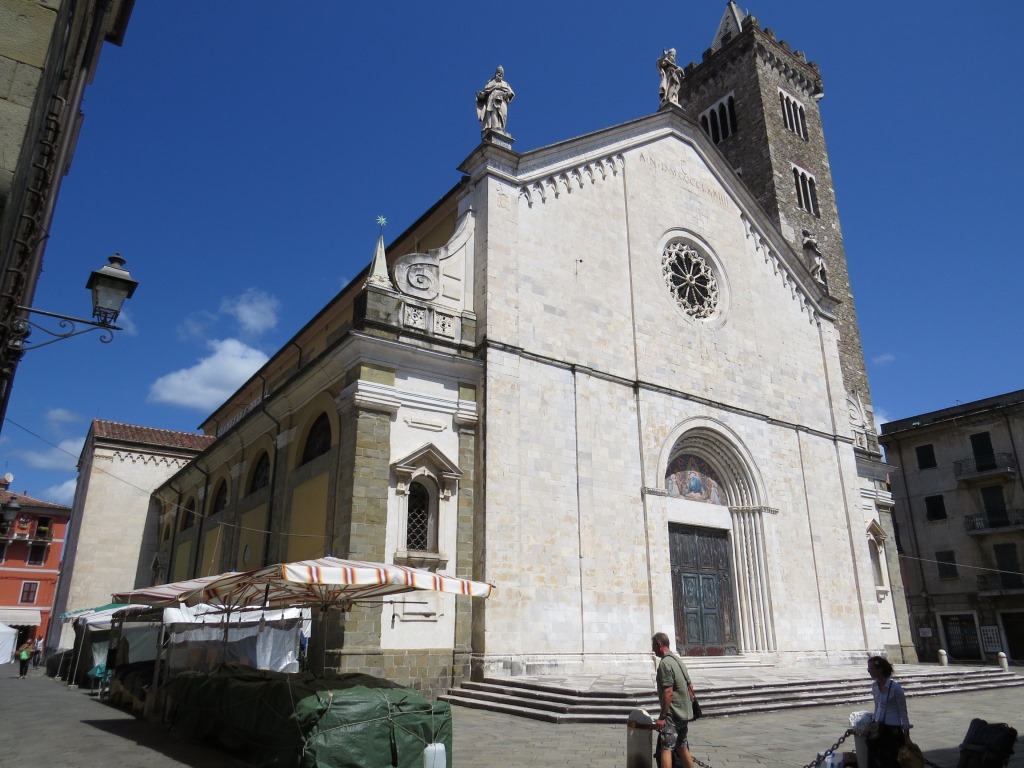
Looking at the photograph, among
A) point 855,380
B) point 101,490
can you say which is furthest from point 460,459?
point 855,380

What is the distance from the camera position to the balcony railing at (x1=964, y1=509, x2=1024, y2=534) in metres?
33.4

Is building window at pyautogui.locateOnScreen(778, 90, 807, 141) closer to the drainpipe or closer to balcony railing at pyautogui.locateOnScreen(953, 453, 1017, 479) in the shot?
the drainpipe

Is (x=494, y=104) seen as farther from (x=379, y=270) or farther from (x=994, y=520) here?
(x=994, y=520)

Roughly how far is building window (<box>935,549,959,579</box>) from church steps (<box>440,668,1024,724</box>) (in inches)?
877

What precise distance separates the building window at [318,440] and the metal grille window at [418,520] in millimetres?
2480

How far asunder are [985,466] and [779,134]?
751 inches

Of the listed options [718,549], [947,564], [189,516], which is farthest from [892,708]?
[947,564]

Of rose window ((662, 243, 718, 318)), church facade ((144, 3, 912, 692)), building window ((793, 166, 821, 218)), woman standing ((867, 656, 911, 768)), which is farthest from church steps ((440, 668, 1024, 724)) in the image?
building window ((793, 166, 821, 218))

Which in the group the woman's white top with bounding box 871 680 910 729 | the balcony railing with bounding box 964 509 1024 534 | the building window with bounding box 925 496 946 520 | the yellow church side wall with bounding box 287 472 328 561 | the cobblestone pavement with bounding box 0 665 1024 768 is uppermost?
the building window with bounding box 925 496 946 520

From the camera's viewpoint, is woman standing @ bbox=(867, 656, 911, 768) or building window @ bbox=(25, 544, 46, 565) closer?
woman standing @ bbox=(867, 656, 911, 768)

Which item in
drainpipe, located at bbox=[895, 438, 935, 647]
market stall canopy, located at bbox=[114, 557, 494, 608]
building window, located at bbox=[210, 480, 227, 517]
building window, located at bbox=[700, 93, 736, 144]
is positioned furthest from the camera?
building window, located at bbox=[700, 93, 736, 144]

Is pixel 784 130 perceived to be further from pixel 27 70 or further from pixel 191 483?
pixel 27 70

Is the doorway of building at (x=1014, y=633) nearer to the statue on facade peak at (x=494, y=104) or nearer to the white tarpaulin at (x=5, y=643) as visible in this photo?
the statue on facade peak at (x=494, y=104)

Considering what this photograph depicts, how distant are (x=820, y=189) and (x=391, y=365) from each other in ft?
103
